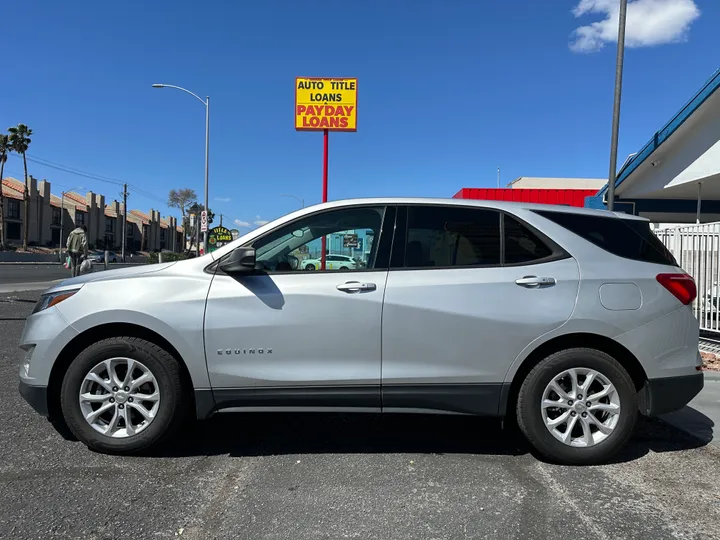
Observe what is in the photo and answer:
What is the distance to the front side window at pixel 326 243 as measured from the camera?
3646 mm

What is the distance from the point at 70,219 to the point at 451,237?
78228 mm

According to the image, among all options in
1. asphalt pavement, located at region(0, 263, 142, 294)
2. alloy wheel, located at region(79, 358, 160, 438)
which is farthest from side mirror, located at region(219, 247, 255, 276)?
asphalt pavement, located at region(0, 263, 142, 294)

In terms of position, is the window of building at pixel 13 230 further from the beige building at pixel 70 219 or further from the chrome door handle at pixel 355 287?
the chrome door handle at pixel 355 287

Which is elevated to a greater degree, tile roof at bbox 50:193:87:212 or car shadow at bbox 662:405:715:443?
tile roof at bbox 50:193:87:212

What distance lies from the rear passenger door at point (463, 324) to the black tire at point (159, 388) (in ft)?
4.65

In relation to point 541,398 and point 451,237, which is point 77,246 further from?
point 541,398

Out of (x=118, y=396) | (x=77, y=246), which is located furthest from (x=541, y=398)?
(x=77, y=246)

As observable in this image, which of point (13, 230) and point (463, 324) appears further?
point (13, 230)

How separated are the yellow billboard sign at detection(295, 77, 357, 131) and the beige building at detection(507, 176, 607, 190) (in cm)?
1980

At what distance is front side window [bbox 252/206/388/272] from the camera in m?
3.65

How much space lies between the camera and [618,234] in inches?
147

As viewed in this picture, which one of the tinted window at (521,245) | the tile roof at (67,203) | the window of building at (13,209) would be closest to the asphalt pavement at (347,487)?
the tinted window at (521,245)

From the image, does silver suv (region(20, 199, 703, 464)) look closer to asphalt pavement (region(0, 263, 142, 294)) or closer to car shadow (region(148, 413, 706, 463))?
car shadow (region(148, 413, 706, 463))

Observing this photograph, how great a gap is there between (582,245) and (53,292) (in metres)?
3.75
